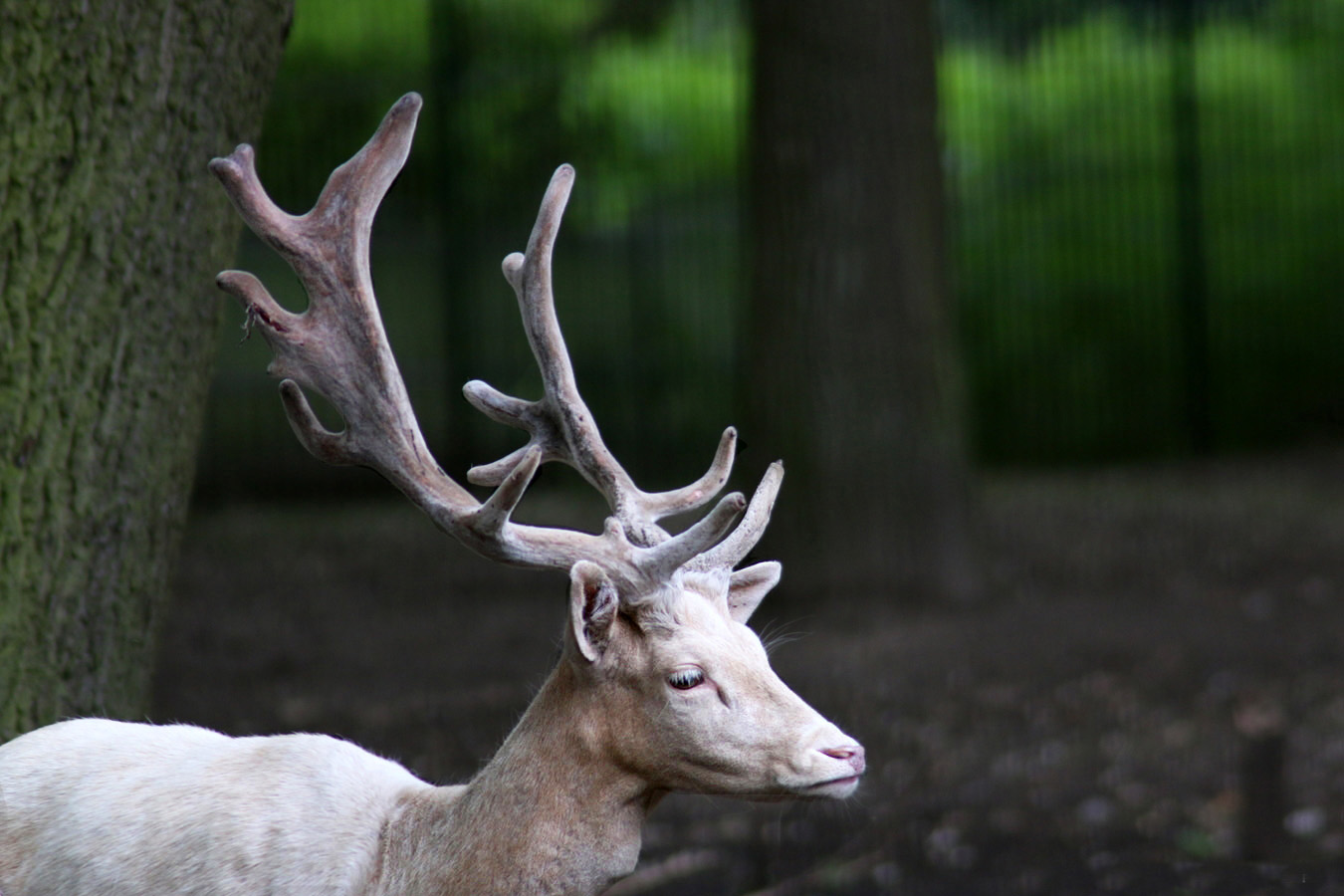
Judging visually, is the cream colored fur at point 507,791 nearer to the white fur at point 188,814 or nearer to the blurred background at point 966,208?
the white fur at point 188,814

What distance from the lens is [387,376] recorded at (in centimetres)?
275

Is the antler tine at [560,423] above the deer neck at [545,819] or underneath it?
above

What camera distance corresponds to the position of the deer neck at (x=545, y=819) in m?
2.46

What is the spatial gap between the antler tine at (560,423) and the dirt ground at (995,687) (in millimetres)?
322

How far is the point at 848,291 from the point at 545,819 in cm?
497

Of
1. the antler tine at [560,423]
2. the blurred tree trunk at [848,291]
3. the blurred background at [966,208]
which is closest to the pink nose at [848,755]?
the antler tine at [560,423]

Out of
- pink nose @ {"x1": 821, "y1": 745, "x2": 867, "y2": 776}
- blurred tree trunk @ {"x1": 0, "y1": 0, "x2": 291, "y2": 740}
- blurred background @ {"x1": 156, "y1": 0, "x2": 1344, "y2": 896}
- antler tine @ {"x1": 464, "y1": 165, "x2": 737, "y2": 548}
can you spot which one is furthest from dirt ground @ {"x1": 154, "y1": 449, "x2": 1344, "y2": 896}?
blurred tree trunk @ {"x1": 0, "y1": 0, "x2": 291, "y2": 740}

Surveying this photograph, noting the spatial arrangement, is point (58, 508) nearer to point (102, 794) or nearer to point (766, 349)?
point (102, 794)

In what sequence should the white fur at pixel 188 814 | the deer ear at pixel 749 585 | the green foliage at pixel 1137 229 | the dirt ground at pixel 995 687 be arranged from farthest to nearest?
the green foliage at pixel 1137 229, the dirt ground at pixel 995 687, the deer ear at pixel 749 585, the white fur at pixel 188 814

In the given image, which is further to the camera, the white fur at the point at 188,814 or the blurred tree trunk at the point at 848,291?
the blurred tree trunk at the point at 848,291

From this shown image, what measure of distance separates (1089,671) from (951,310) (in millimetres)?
1992

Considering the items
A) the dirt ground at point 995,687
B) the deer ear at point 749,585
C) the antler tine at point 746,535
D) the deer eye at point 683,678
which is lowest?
the dirt ground at point 995,687

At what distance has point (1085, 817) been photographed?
197 inches

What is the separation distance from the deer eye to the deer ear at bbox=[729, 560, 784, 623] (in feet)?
1.03
